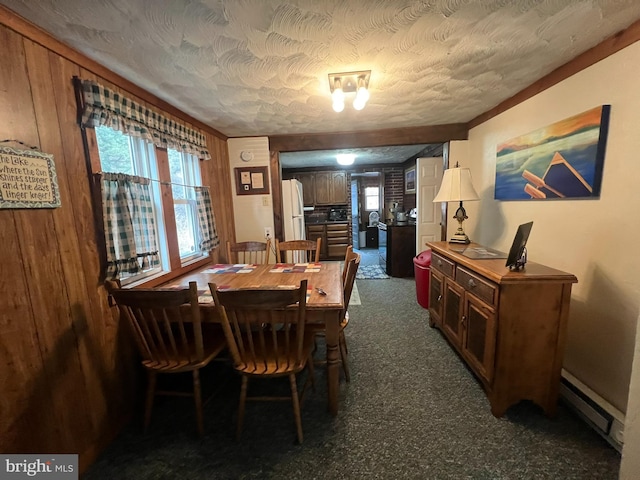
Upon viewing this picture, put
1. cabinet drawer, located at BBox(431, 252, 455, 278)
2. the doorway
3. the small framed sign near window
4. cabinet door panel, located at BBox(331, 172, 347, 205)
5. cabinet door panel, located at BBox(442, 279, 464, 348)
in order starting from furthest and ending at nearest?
1. the doorway
2. cabinet door panel, located at BBox(331, 172, 347, 205)
3. the small framed sign near window
4. cabinet drawer, located at BBox(431, 252, 455, 278)
5. cabinet door panel, located at BBox(442, 279, 464, 348)

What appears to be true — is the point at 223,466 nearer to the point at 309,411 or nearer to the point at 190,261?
the point at 309,411

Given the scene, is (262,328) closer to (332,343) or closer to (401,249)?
(332,343)

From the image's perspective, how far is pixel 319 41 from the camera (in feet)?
4.36

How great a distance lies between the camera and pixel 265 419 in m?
1.59

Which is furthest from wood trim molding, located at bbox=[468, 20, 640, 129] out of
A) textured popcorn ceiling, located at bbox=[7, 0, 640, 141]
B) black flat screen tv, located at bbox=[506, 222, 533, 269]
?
black flat screen tv, located at bbox=[506, 222, 533, 269]

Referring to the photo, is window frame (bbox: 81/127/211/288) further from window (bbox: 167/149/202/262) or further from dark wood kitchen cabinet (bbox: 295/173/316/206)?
dark wood kitchen cabinet (bbox: 295/173/316/206)

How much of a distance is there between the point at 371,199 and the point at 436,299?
193 inches

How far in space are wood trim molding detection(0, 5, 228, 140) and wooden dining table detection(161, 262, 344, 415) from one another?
4.38 feet

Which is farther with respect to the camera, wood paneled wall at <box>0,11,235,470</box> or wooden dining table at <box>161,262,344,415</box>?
wooden dining table at <box>161,262,344,415</box>


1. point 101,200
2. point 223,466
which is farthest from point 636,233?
point 101,200

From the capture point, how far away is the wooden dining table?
1.50 metres

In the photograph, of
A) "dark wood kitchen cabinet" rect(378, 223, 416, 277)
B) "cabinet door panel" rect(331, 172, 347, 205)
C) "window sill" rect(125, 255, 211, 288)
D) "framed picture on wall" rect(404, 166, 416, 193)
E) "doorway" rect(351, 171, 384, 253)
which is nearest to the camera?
"window sill" rect(125, 255, 211, 288)

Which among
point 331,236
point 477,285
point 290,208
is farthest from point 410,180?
point 477,285

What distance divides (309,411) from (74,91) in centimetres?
222
